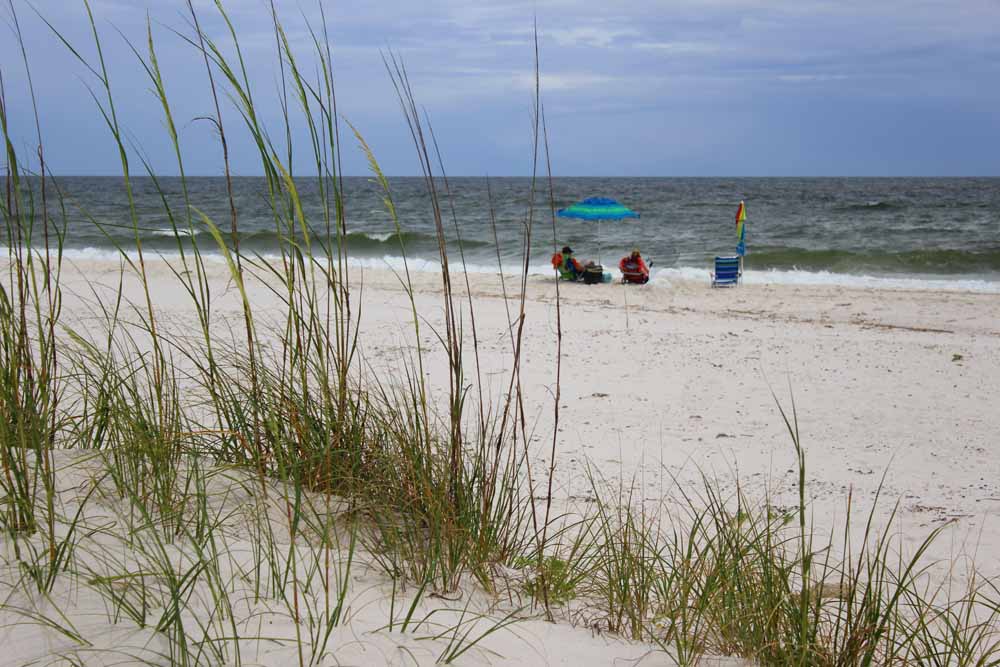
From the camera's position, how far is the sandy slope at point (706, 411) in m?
1.36

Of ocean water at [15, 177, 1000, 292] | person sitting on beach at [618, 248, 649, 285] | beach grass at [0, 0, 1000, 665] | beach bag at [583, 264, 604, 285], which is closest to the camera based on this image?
beach grass at [0, 0, 1000, 665]

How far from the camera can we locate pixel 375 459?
1.88 m

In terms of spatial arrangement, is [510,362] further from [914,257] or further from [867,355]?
[914,257]

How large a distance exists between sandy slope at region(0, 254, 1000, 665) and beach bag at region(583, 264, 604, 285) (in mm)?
2150

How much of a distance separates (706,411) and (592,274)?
23.9 feet

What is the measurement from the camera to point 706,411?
5.17m

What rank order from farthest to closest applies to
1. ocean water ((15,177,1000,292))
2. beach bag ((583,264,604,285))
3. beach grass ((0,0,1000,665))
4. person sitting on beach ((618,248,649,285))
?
ocean water ((15,177,1000,292)) → beach bag ((583,264,604,285)) → person sitting on beach ((618,248,649,285)) → beach grass ((0,0,1000,665))

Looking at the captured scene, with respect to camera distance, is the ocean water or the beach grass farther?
the ocean water

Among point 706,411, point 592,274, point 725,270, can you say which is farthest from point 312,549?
point 725,270

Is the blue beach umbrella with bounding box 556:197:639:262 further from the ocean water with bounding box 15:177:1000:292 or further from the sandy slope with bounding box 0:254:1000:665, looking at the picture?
the sandy slope with bounding box 0:254:1000:665

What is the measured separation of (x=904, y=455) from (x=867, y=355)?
2693 millimetres

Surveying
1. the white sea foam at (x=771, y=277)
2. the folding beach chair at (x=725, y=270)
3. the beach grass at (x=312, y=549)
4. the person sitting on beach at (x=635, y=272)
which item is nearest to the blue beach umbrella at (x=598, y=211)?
the person sitting on beach at (x=635, y=272)

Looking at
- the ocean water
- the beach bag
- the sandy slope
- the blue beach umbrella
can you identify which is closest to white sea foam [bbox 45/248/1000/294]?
the ocean water

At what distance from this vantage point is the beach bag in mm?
12281
